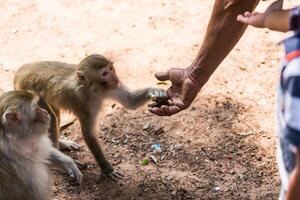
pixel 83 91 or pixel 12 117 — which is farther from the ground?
pixel 12 117

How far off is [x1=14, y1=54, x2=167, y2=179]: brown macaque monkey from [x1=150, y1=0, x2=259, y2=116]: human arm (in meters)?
0.16

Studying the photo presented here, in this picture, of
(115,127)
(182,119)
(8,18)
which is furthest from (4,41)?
(182,119)

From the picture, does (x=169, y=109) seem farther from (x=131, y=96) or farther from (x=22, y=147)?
(x=22, y=147)

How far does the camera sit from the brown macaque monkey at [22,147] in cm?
358

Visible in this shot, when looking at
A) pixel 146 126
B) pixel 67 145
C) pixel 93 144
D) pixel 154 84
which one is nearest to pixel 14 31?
pixel 154 84

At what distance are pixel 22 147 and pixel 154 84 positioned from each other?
2016mm

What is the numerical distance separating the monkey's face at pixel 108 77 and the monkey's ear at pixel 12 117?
909 mm

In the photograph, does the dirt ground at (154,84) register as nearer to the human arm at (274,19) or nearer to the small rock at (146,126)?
the small rock at (146,126)

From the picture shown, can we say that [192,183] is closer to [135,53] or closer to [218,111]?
[218,111]

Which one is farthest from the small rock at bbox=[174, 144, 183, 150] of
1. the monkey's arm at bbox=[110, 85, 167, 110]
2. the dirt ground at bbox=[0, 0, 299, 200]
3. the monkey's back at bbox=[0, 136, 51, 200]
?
the monkey's back at bbox=[0, 136, 51, 200]

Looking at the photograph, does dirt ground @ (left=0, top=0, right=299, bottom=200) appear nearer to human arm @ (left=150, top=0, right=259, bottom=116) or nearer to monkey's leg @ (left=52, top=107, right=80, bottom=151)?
monkey's leg @ (left=52, top=107, right=80, bottom=151)

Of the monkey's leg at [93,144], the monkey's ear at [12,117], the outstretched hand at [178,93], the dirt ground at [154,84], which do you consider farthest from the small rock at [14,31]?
the monkey's ear at [12,117]

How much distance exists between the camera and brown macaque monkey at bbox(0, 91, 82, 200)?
3.58 m

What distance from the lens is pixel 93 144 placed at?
14.8 feet
